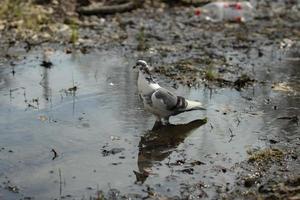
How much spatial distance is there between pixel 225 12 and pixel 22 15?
472cm

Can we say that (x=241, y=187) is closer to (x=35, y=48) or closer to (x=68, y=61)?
(x=68, y=61)

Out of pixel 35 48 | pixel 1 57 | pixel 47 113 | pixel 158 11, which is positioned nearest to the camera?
pixel 47 113

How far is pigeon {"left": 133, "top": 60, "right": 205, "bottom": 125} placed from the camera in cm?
739

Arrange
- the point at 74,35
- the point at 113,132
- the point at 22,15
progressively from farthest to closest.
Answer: the point at 22,15, the point at 74,35, the point at 113,132

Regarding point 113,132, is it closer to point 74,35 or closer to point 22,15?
point 74,35

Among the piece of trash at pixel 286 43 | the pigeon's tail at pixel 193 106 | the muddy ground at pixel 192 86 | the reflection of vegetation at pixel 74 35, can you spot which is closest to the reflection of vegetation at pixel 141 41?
the muddy ground at pixel 192 86

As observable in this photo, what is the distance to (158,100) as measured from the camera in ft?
24.1

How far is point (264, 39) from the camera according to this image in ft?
41.0

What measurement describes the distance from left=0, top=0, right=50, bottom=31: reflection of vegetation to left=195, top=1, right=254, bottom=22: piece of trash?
3855 millimetres

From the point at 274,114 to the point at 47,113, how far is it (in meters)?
3.08

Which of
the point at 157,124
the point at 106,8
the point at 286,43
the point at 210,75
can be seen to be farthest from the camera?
the point at 106,8

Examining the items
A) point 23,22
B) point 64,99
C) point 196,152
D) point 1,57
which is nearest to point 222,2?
→ point 23,22

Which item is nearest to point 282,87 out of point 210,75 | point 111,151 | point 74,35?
point 210,75

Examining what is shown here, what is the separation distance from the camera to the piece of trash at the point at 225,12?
1398 cm
